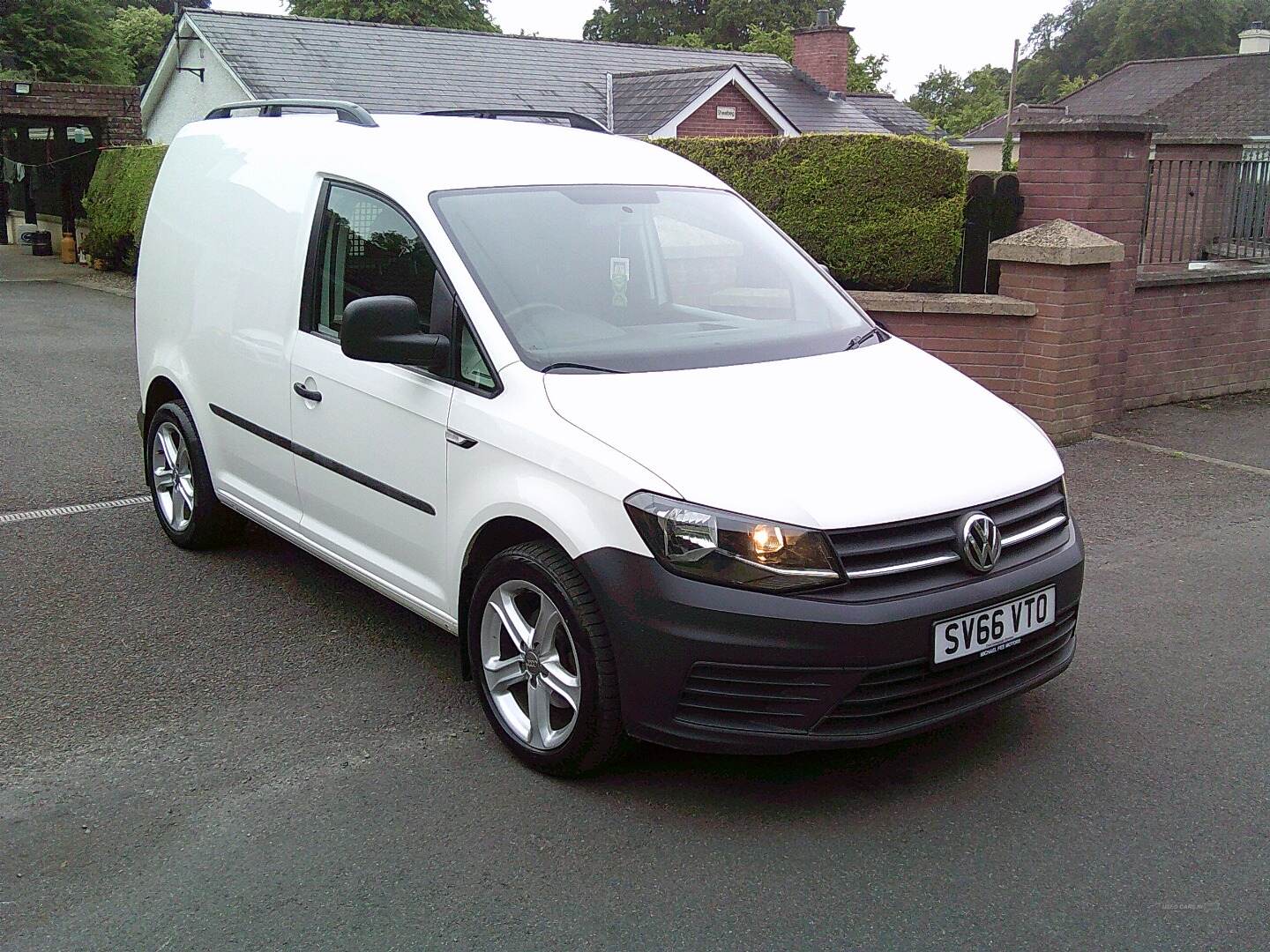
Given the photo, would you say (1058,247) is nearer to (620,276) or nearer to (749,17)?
(620,276)

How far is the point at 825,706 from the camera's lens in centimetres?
347

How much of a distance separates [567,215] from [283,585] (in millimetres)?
2194

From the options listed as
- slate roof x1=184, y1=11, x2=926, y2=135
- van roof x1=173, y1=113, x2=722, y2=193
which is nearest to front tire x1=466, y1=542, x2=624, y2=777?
van roof x1=173, y1=113, x2=722, y2=193

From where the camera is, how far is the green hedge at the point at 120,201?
20578 millimetres

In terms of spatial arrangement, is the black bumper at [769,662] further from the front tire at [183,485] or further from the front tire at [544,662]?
the front tire at [183,485]

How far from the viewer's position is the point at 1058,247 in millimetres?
8172

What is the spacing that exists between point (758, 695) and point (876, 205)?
6455mm

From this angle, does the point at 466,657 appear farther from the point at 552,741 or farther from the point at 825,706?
the point at 825,706

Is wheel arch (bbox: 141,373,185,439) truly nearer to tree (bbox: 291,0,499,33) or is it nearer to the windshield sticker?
the windshield sticker

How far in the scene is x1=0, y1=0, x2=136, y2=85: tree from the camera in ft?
119

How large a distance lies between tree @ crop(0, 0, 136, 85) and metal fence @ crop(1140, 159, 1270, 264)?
1330 inches

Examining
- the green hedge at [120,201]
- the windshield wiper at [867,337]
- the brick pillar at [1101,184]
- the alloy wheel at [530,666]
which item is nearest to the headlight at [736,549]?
the alloy wheel at [530,666]

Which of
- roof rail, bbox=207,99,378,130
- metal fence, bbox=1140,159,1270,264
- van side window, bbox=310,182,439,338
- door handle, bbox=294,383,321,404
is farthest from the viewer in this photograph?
metal fence, bbox=1140,159,1270,264

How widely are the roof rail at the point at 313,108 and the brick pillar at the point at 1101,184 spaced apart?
4.98 metres
